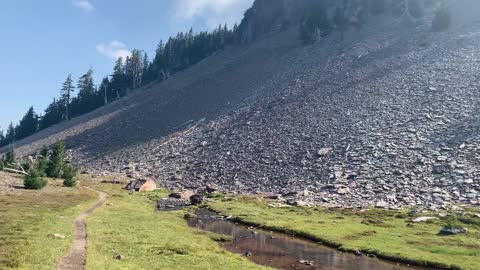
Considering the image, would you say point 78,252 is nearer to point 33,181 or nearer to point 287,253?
point 287,253

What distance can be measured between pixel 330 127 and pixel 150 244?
5719 cm

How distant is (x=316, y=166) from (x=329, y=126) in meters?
14.7

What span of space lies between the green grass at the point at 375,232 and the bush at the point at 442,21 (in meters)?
88.5

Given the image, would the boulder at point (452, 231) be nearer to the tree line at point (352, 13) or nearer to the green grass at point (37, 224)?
the green grass at point (37, 224)

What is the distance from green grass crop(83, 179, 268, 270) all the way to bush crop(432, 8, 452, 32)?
4089 inches

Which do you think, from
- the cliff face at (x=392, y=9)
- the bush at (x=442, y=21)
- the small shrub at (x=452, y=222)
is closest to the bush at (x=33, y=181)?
the small shrub at (x=452, y=222)

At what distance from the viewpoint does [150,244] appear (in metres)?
36.9

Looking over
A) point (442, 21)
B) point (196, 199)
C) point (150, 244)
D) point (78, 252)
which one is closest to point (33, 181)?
point (196, 199)

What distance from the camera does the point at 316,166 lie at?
248 feet

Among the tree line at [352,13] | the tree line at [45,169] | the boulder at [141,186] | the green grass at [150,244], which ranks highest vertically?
the tree line at [352,13]

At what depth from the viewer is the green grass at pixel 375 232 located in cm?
4006

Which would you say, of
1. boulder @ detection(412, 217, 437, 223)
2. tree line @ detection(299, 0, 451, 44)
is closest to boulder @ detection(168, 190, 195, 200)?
boulder @ detection(412, 217, 437, 223)

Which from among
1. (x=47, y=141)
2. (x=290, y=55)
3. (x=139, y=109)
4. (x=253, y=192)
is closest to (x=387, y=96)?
(x=253, y=192)

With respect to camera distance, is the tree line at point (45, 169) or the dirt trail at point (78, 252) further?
the tree line at point (45, 169)
